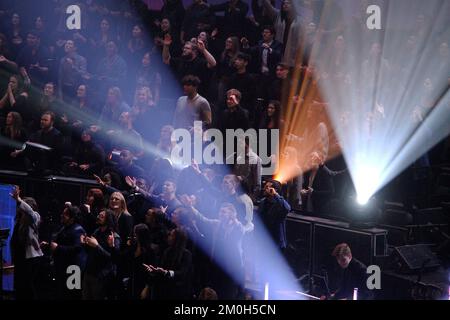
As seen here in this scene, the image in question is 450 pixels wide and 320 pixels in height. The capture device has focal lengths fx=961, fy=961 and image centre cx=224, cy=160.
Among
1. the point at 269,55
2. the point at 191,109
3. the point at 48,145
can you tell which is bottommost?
the point at 48,145

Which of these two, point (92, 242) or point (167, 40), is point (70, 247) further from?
point (167, 40)

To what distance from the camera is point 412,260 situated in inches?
360

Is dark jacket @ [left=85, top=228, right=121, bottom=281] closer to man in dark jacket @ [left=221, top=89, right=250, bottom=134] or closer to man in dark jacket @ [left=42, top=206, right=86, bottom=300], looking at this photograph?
man in dark jacket @ [left=42, top=206, right=86, bottom=300]

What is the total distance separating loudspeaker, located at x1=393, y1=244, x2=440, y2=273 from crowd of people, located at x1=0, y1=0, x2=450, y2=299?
1.01 metres

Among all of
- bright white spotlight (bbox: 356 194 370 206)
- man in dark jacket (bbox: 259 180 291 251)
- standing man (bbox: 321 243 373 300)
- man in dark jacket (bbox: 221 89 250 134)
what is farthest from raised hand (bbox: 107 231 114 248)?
bright white spotlight (bbox: 356 194 370 206)

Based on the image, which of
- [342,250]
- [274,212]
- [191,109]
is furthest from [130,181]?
[342,250]

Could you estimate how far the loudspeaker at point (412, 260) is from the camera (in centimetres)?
910

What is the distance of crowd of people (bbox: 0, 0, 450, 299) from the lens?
9234 millimetres

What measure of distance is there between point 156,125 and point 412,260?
3143 mm

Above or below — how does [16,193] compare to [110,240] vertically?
above

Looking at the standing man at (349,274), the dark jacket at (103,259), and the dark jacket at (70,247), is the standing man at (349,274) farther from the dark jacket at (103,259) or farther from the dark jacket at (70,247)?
the dark jacket at (70,247)

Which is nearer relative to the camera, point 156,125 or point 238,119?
point 238,119

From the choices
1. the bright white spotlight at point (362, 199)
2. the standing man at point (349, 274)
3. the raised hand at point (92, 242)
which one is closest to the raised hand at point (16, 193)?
the raised hand at point (92, 242)

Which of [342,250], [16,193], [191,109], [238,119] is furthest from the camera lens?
[191,109]
